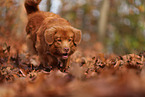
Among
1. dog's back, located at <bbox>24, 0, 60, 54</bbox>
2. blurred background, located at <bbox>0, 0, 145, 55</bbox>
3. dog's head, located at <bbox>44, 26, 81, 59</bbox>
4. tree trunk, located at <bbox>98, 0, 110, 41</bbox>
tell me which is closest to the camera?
dog's head, located at <bbox>44, 26, 81, 59</bbox>

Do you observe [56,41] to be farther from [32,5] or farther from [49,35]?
[32,5]

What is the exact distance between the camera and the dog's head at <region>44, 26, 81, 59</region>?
4703 millimetres

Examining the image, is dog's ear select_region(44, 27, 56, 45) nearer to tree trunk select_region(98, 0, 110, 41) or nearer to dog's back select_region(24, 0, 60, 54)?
dog's back select_region(24, 0, 60, 54)

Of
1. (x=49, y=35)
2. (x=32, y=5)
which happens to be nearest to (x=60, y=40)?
(x=49, y=35)

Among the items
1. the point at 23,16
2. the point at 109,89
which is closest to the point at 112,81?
the point at 109,89

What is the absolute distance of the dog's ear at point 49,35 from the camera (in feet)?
15.4

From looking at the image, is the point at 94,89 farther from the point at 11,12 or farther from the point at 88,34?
the point at 88,34

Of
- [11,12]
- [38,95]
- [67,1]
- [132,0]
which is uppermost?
[67,1]

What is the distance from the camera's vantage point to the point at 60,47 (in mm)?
4727

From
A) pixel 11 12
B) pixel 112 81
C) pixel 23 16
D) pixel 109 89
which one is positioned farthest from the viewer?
pixel 23 16

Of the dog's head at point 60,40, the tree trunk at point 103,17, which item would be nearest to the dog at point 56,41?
the dog's head at point 60,40

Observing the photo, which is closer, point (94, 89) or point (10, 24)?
point (94, 89)

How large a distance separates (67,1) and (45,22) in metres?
21.4

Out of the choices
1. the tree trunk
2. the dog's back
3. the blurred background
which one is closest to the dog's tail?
the dog's back
